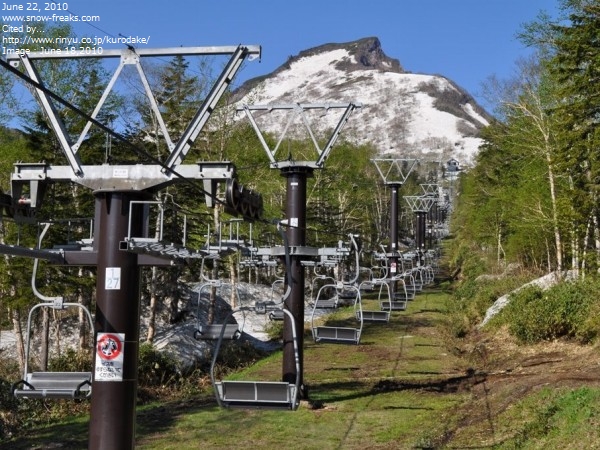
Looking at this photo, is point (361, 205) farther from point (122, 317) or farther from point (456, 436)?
point (122, 317)

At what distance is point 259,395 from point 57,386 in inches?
102

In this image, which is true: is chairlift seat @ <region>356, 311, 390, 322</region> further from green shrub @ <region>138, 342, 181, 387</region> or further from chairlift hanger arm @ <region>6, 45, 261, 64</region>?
chairlift hanger arm @ <region>6, 45, 261, 64</region>

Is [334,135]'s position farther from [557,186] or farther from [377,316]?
[557,186]

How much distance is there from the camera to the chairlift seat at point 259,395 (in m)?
9.45

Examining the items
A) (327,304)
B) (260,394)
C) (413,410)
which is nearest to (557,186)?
(327,304)

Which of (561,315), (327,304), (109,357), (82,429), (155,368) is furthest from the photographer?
(155,368)

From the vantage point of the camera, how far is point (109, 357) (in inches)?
283

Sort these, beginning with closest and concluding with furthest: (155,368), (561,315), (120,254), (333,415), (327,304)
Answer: (120,254)
(333,415)
(327,304)
(561,315)
(155,368)

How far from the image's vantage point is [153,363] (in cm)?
2098

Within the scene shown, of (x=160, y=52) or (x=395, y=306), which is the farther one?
(x=395, y=306)

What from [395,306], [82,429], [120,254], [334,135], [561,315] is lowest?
[82,429]

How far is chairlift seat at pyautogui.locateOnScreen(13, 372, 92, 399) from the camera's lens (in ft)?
25.1

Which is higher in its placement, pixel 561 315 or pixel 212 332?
pixel 561 315

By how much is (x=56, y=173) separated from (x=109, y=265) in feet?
4.31
